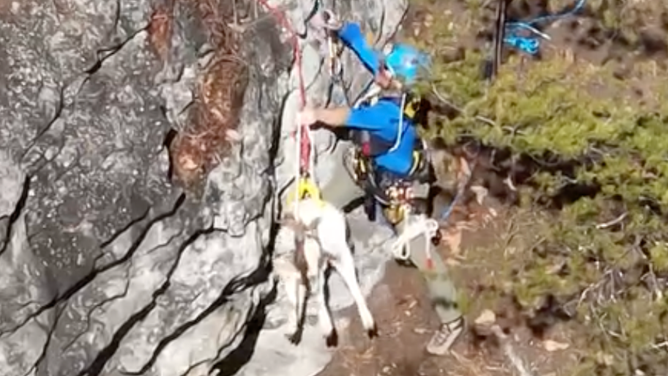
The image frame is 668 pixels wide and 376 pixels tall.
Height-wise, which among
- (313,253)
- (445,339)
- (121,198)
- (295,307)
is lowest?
(445,339)

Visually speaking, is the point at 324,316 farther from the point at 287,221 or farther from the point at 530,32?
the point at 530,32

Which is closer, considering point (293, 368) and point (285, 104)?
point (285, 104)

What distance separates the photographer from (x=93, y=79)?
13.8 feet

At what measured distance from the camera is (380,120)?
5.05 metres

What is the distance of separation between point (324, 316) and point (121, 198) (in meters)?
1.35

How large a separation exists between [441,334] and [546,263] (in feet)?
3.71

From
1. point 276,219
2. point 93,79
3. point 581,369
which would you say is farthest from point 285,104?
point 581,369

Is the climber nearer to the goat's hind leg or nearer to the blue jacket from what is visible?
the blue jacket

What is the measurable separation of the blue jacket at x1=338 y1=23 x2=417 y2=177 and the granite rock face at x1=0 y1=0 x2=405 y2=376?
0.16 meters

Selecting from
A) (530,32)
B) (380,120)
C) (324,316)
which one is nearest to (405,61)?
(380,120)

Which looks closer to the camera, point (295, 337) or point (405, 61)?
point (405, 61)

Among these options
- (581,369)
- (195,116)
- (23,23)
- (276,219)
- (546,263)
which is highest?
(23,23)

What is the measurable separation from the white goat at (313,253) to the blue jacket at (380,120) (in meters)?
0.31

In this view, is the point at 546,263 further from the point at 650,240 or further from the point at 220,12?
the point at 220,12
